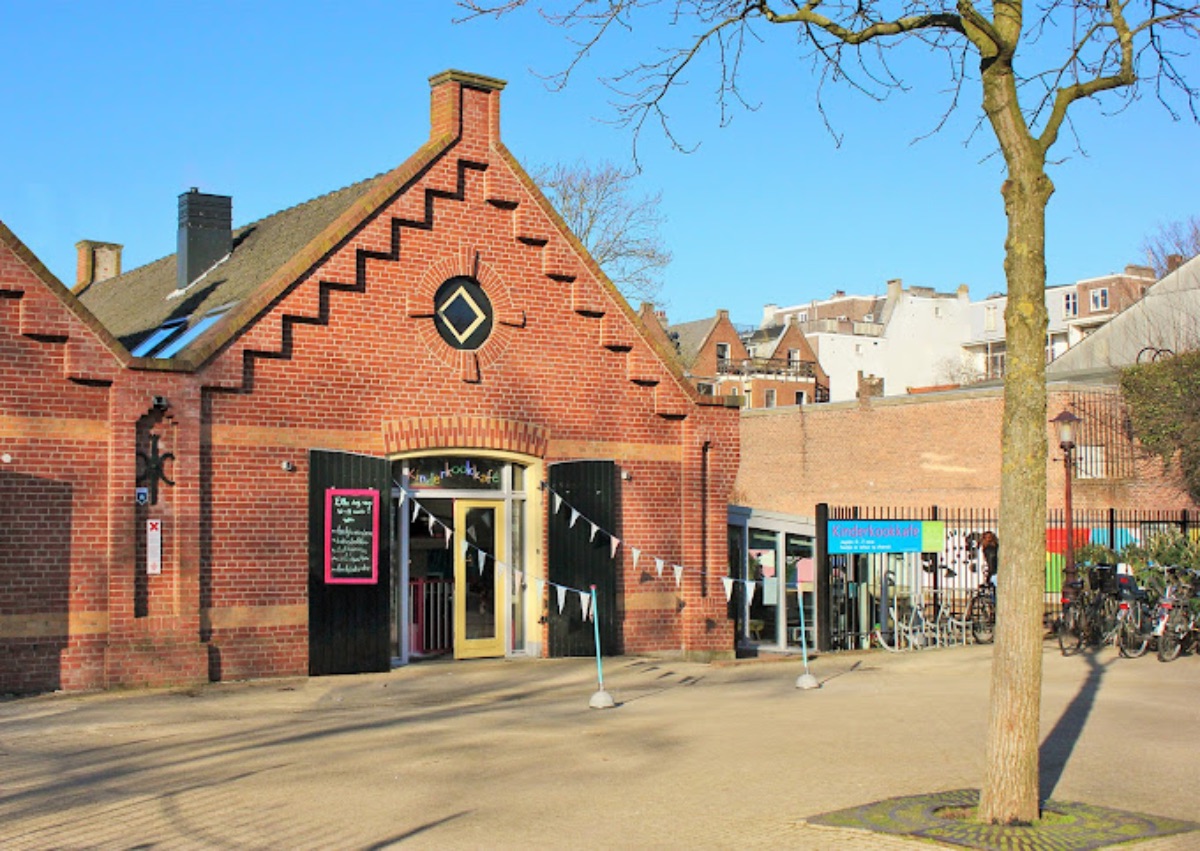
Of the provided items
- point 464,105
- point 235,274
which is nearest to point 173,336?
point 235,274

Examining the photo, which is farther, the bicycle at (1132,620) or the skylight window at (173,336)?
the bicycle at (1132,620)

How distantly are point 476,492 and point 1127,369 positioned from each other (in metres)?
23.4

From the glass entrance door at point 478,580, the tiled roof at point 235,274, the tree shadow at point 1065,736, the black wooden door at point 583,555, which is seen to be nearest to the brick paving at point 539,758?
the tree shadow at point 1065,736

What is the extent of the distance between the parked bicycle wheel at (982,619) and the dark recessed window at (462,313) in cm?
940

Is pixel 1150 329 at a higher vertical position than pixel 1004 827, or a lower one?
higher

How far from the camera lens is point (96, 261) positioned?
31.7 metres

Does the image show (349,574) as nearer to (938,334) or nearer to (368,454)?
(368,454)

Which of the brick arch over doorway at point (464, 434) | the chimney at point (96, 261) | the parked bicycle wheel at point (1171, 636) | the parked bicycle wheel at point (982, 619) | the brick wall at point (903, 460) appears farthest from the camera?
the brick wall at point (903, 460)

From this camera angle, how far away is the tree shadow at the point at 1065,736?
1056 centimetres

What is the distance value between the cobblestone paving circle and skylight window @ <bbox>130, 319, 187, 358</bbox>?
13.3 metres

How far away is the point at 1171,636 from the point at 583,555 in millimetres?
8068

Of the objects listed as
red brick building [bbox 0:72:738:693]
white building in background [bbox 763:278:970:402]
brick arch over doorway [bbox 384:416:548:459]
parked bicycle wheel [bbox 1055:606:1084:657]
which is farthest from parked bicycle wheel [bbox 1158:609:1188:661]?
white building in background [bbox 763:278:970:402]

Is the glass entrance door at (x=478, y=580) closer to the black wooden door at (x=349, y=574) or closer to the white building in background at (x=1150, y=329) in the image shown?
the black wooden door at (x=349, y=574)

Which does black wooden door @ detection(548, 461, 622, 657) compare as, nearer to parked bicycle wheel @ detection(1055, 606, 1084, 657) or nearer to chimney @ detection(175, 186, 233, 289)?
parked bicycle wheel @ detection(1055, 606, 1084, 657)
